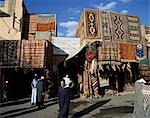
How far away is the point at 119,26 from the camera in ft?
75.1

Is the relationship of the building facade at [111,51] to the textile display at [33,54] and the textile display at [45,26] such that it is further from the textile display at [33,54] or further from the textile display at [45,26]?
the textile display at [45,26]

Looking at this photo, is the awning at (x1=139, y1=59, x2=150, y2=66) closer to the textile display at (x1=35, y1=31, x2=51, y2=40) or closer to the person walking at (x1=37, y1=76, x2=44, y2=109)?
the person walking at (x1=37, y1=76, x2=44, y2=109)

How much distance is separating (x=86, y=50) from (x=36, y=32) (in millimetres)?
7571

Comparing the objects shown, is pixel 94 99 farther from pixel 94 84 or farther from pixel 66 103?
pixel 66 103

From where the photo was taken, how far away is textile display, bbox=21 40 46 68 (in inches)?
760

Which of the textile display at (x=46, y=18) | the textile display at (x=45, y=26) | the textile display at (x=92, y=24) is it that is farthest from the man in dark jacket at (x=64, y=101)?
the textile display at (x=46, y=18)

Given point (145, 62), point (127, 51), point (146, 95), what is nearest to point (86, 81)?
point (127, 51)

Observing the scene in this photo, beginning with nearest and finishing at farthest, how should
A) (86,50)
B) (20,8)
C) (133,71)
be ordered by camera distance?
(86,50) → (133,71) → (20,8)

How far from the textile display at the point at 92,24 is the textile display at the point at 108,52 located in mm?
2051

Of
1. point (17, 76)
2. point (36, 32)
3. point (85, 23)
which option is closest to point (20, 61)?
point (17, 76)

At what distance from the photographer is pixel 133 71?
2164 cm

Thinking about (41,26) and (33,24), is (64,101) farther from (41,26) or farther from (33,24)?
(33,24)

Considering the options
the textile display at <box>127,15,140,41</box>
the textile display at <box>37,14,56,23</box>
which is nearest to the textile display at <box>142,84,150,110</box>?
the textile display at <box>127,15,140,41</box>

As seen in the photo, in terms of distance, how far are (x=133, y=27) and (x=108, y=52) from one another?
478 centimetres
